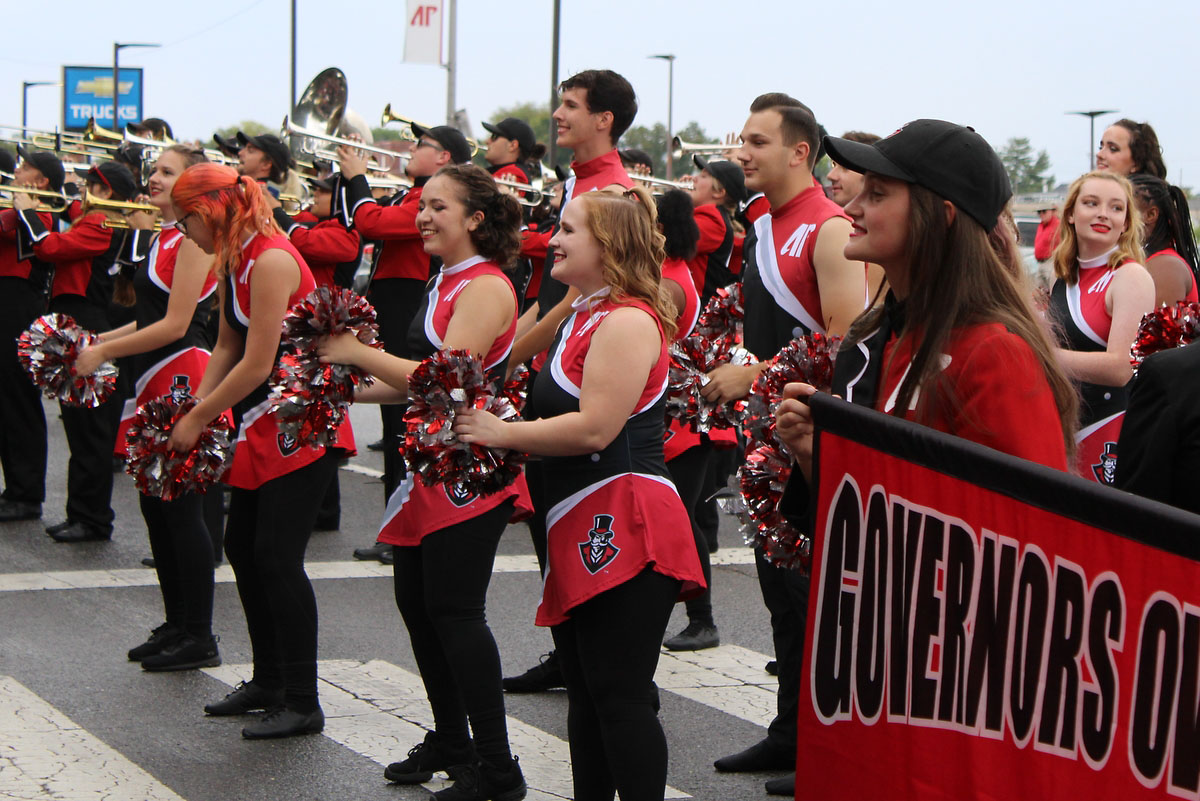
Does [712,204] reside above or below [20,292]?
above

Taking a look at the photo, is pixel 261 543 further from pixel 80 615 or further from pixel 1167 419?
pixel 1167 419

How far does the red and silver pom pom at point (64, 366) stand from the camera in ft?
22.6

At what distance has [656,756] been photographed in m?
3.62

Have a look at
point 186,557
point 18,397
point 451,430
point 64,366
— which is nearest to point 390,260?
point 64,366

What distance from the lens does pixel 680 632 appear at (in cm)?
650

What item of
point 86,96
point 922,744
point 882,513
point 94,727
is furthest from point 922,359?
point 86,96

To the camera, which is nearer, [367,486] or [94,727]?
[94,727]

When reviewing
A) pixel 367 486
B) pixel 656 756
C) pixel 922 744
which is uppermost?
pixel 922 744

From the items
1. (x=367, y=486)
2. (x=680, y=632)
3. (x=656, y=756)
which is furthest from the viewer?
(x=367, y=486)

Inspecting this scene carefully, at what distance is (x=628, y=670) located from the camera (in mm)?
3594

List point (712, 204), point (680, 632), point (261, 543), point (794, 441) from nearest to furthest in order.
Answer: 1. point (794, 441)
2. point (261, 543)
3. point (680, 632)
4. point (712, 204)

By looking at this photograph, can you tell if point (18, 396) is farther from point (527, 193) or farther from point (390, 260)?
point (527, 193)

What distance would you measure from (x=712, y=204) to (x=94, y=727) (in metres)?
5.22

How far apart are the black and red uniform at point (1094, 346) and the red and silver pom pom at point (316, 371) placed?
2.80 metres
